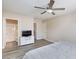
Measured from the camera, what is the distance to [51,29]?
8.23 meters

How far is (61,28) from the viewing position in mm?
7520

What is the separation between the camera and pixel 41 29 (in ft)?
28.2

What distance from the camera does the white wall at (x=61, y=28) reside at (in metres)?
6.87

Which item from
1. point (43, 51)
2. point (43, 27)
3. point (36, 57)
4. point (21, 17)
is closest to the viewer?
point (36, 57)

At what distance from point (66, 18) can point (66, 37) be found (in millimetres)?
1490

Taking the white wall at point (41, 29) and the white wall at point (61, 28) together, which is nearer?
the white wall at point (61, 28)

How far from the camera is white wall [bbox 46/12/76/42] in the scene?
687cm

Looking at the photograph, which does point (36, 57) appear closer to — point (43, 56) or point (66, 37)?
point (43, 56)

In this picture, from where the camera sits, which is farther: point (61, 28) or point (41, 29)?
point (41, 29)

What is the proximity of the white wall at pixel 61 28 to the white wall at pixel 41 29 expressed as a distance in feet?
1.29

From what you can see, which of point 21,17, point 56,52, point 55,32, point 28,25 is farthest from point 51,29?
point 56,52

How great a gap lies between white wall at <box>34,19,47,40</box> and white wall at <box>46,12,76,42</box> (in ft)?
1.29

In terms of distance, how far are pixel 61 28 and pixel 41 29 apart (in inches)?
76.2

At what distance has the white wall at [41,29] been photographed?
821 centimetres
